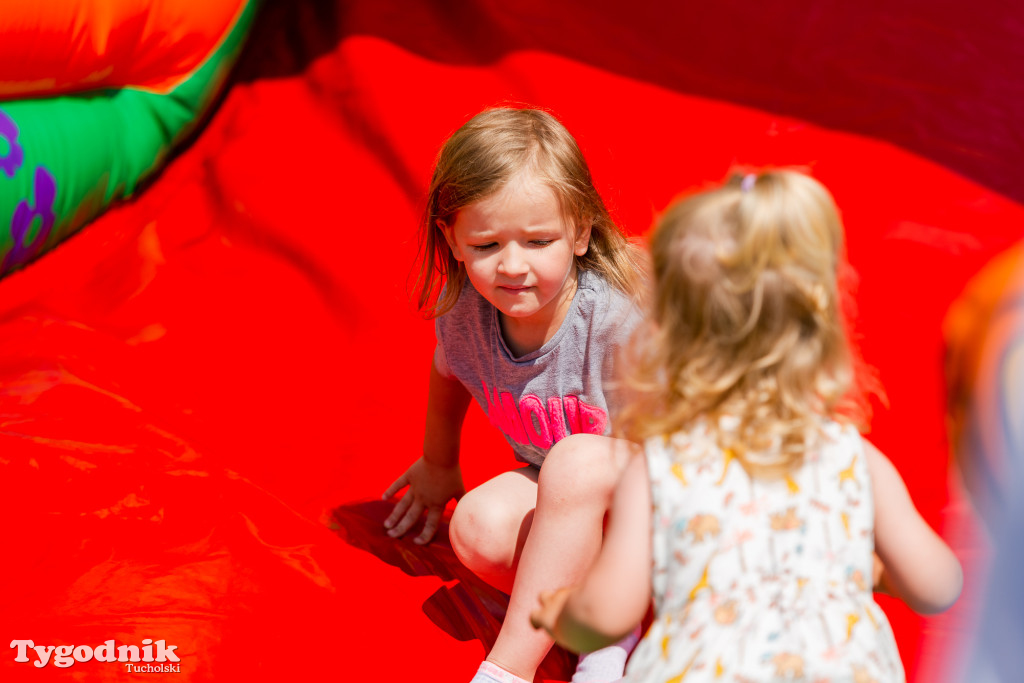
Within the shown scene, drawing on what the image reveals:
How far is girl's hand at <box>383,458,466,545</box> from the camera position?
1227mm

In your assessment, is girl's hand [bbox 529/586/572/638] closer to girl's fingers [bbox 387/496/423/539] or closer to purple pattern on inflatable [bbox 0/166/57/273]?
girl's fingers [bbox 387/496/423/539]

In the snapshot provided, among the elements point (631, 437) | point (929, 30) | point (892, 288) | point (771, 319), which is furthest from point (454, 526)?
point (929, 30)

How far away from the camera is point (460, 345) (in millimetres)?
1158

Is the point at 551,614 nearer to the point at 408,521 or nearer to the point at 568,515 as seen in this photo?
the point at 568,515

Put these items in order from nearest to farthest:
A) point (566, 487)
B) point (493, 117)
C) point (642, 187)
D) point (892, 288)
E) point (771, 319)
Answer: point (771, 319) < point (566, 487) < point (493, 117) < point (892, 288) < point (642, 187)

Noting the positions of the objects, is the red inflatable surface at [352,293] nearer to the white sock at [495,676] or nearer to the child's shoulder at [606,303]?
the white sock at [495,676]

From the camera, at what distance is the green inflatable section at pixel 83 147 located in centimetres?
157

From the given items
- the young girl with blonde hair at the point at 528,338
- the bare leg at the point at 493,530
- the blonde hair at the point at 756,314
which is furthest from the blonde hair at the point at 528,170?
the blonde hair at the point at 756,314

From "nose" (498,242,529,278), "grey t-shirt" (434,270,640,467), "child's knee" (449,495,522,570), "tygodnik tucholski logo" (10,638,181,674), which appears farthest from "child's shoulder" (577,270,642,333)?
"tygodnik tucholski logo" (10,638,181,674)

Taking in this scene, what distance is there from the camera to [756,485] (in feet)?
2.13

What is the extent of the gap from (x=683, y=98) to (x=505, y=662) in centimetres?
131

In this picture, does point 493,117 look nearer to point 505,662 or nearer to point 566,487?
point 566,487

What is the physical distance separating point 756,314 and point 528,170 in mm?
429

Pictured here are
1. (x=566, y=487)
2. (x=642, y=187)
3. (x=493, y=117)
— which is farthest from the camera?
(x=642, y=187)
